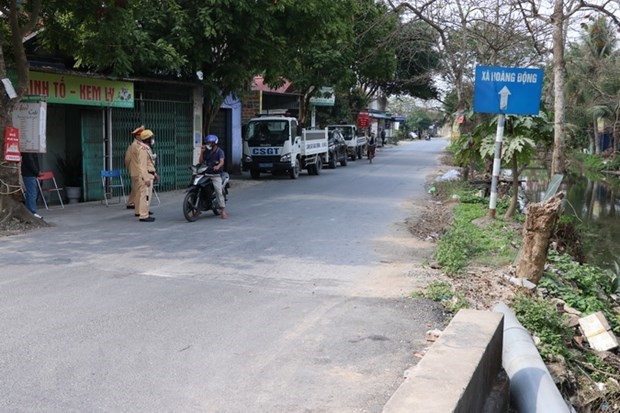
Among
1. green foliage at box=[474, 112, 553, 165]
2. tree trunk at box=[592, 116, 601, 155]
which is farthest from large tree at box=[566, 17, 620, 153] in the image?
green foliage at box=[474, 112, 553, 165]

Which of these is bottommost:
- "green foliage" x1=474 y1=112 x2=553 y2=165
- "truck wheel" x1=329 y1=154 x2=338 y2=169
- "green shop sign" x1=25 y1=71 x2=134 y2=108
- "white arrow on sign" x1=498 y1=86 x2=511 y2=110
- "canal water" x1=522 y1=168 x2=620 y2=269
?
"canal water" x1=522 y1=168 x2=620 y2=269

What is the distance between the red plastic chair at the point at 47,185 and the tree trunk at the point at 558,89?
10145 millimetres

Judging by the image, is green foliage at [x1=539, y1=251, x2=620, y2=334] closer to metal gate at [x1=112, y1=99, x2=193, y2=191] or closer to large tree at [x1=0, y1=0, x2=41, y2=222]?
large tree at [x1=0, y1=0, x2=41, y2=222]

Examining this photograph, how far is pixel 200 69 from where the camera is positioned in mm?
17516

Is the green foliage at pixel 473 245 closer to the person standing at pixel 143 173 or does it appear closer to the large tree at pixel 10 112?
the person standing at pixel 143 173

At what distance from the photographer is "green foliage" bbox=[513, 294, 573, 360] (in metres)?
5.94

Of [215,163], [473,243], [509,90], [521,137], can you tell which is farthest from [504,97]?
[215,163]

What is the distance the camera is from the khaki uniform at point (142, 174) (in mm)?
11938

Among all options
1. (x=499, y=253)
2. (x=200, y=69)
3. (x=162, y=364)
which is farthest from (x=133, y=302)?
(x=200, y=69)

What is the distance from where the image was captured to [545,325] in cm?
620

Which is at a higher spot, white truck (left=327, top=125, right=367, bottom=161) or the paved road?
white truck (left=327, top=125, right=367, bottom=161)

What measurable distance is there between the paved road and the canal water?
5132mm

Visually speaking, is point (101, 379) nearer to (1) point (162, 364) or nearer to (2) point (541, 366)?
(1) point (162, 364)

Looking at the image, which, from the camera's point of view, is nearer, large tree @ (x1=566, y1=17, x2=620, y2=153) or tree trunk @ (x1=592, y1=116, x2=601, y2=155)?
large tree @ (x1=566, y1=17, x2=620, y2=153)
